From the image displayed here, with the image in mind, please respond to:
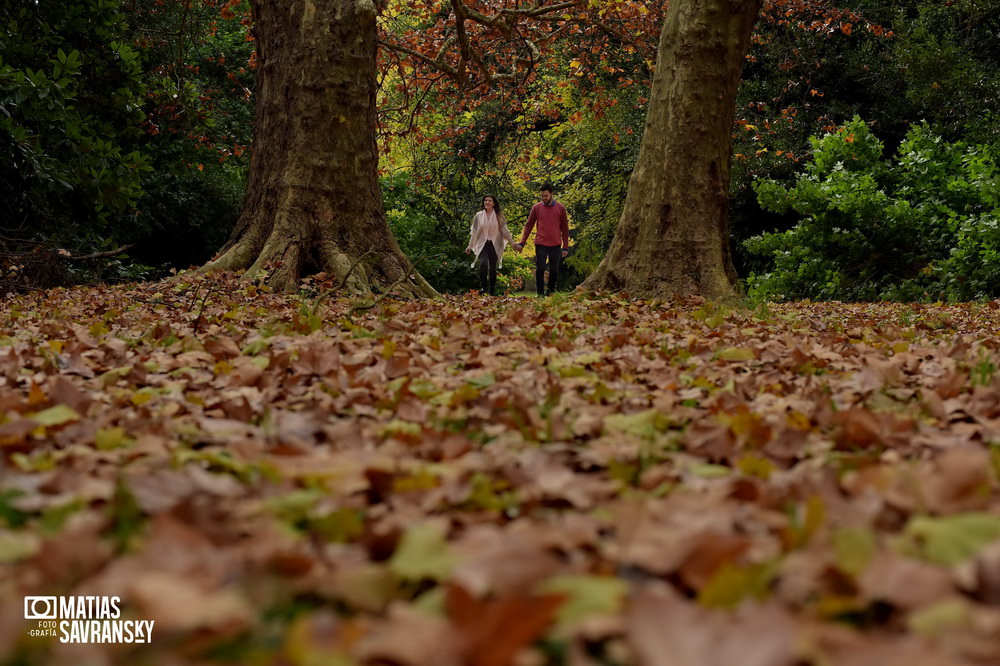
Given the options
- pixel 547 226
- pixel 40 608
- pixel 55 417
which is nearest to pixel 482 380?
pixel 55 417

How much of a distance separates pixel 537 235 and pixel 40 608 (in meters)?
12.1

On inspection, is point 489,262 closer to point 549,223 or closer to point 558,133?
point 549,223

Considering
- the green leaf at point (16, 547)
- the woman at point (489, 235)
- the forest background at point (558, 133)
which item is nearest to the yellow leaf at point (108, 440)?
the green leaf at point (16, 547)

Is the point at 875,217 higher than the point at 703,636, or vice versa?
the point at 875,217

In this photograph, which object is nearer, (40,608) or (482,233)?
(40,608)

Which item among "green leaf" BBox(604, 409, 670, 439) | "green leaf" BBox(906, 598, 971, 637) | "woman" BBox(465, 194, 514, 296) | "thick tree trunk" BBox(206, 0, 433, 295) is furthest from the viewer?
"woman" BBox(465, 194, 514, 296)

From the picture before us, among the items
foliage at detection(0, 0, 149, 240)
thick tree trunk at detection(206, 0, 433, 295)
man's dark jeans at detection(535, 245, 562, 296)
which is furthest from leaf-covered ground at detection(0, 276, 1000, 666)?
man's dark jeans at detection(535, 245, 562, 296)

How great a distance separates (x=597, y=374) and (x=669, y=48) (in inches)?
229

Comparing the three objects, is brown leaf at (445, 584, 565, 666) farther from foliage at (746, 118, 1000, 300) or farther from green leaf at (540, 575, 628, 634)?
foliage at (746, 118, 1000, 300)

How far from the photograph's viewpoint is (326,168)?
7.65 m

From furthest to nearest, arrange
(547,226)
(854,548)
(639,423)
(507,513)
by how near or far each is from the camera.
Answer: (547,226)
(639,423)
(507,513)
(854,548)

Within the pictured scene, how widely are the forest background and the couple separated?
1.98 m

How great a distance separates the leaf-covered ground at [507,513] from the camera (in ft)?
3.12

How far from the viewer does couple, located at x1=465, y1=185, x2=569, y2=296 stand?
12.6 meters
